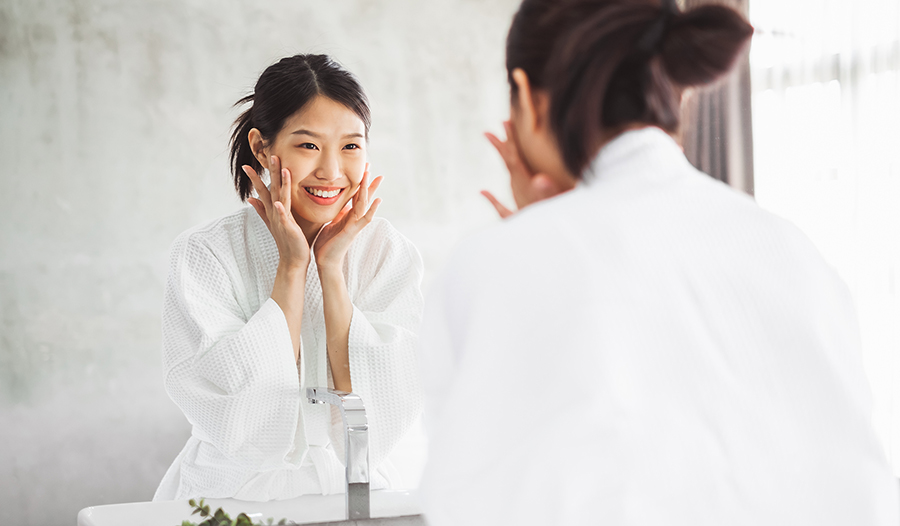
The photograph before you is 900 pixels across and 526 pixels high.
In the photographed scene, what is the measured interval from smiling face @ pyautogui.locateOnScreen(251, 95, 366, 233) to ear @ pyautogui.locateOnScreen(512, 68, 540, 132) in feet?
1.98

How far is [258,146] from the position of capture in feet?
3.62

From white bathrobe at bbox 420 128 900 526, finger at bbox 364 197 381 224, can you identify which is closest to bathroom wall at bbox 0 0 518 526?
finger at bbox 364 197 381 224

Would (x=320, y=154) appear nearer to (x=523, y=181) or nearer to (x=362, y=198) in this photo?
(x=362, y=198)

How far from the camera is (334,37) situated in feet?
6.25

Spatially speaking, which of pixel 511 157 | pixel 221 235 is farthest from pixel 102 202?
pixel 511 157

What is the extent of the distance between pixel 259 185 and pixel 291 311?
0.67 feet

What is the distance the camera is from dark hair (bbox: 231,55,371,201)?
1069 millimetres

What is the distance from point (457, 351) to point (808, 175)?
64.9 inches

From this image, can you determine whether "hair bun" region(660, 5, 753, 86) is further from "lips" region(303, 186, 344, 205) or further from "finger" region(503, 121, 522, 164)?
"lips" region(303, 186, 344, 205)

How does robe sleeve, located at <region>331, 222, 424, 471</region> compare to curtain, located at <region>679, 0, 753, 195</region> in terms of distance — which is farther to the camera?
curtain, located at <region>679, 0, 753, 195</region>

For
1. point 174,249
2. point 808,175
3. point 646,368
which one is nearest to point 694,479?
point 646,368

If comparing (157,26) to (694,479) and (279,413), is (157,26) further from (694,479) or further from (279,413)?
(694,479)

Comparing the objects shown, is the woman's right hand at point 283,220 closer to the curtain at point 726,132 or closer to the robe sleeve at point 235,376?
the robe sleeve at point 235,376

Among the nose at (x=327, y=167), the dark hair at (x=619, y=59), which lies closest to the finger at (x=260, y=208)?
the nose at (x=327, y=167)
